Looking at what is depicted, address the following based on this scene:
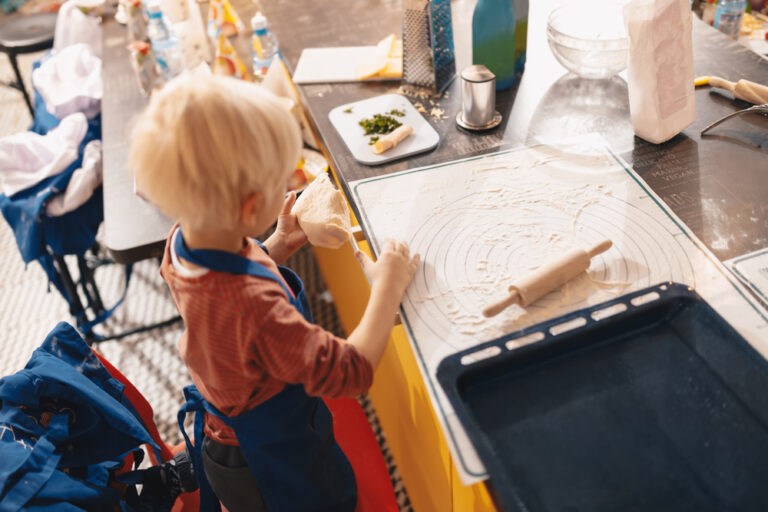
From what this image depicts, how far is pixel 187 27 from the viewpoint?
1.77m

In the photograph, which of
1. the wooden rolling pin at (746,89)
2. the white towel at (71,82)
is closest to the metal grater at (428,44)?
the wooden rolling pin at (746,89)

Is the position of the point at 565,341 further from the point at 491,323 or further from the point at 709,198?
the point at 709,198

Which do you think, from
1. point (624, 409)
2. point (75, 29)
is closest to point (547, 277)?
point (624, 409)

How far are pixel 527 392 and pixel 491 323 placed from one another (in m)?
0.12

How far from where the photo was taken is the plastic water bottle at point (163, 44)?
1.68 metres

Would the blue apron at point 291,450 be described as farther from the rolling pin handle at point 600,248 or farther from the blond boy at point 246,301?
the rolling pin handle at point 600,248

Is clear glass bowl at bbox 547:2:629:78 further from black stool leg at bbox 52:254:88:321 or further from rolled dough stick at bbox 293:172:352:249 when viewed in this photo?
black stool leg at bbox 52:254:88:321

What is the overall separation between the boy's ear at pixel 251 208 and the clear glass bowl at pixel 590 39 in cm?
91

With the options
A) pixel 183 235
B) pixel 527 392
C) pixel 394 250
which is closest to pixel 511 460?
pixel 527 392

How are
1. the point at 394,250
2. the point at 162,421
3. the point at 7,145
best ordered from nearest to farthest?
the point at 394,250 < the point at 7,145 < the point at 162,421

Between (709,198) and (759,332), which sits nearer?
(759,332)

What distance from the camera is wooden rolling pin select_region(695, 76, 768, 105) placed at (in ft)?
3.88

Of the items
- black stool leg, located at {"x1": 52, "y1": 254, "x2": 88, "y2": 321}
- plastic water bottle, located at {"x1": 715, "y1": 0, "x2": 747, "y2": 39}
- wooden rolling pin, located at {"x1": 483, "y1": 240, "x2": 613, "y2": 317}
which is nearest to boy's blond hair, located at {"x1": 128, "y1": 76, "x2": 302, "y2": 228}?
wooden rolling pin, located at {"x1": 483, "y1": 240, "x2": 613, "y2": 317}

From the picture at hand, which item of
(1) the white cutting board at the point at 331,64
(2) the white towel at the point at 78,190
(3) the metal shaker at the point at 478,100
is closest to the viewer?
(3) the metal shaker at the point at 478,100
